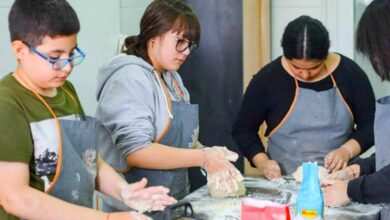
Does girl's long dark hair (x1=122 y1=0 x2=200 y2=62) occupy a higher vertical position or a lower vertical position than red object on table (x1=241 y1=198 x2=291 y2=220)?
higher

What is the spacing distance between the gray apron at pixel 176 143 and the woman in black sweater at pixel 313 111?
1.34 ft

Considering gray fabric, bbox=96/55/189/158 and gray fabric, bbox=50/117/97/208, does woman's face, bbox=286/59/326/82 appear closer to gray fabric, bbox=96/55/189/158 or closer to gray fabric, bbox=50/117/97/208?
gray fabric, bbox=96/55/189/158

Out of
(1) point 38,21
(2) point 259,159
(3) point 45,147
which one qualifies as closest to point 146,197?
(3) point 45,147

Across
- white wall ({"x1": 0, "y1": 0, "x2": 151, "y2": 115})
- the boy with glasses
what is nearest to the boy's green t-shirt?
the boy with glasses

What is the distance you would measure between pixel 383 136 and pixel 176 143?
2.33ft

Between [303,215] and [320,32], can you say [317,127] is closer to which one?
[320,32]

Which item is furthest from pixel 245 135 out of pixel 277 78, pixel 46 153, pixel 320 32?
pixel 46 153

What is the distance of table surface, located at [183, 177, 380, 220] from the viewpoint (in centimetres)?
156

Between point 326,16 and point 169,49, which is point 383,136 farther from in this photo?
point 326,16

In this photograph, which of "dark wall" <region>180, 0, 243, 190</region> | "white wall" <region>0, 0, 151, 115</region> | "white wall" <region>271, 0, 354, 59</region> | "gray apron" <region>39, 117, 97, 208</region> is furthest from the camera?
"white wall" <region>271, 0, 354, 59</region>

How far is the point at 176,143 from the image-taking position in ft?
5.90

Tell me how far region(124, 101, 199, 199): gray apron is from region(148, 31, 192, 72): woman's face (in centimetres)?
15

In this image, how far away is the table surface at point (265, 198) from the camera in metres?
1.56

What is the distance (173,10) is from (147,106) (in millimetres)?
343
